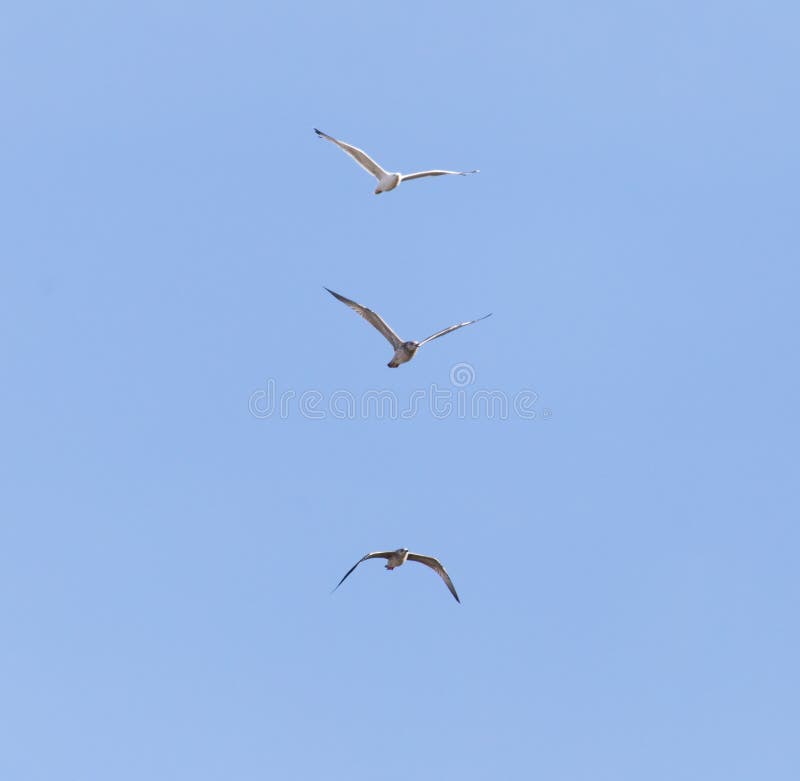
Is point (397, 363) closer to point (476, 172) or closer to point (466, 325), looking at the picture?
point (466, 325)

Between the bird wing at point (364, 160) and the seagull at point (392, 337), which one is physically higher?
the bird wing at point (364, 160)

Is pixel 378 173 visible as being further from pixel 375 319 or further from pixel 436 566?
pixel 436 566

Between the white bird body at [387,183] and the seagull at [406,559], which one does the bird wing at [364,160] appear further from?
the seagull at [406,559]

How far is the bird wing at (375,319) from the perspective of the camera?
47031mm

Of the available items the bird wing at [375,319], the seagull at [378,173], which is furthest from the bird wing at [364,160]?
the bird wing at [375,319]

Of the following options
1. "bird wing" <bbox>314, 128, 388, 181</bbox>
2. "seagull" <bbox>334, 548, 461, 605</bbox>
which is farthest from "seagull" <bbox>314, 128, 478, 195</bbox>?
"seagull" <bbox>334, 548, 461, 605</bbox>

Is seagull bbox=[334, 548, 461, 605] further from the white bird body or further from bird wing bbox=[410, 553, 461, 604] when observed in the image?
the white bird body

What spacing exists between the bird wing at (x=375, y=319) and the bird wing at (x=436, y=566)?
7648 millimetres

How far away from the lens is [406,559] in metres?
49.2

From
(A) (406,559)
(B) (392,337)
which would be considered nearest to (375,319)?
(B) (392,337)

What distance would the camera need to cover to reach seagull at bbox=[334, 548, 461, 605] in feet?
155

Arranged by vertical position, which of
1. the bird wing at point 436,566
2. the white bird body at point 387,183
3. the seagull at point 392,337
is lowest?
the bird wing at point 436,566

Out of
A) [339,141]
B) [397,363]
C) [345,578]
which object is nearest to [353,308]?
[397,363]

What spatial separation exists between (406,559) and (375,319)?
861 cm
